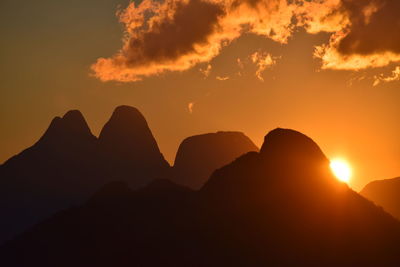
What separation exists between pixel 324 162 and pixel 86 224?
180 feet

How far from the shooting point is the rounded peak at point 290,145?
3725 inches

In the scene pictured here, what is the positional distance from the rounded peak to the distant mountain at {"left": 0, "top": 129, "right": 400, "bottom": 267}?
244mm

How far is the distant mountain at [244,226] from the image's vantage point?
232 ft

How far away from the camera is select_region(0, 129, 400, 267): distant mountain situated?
70.7 m

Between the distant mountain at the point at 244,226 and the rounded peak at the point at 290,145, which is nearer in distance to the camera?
the distant mountain at the point at 244,226

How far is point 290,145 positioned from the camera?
314 ft

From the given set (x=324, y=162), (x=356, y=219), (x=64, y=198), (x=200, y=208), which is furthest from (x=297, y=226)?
(x=64, y=198)

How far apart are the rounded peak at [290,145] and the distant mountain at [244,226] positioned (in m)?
0.24

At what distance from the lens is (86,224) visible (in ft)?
317

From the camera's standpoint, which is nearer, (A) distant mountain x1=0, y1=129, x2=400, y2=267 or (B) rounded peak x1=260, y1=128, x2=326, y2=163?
(A) distant mountain x1=0, y1=129, x2=400, y2=267

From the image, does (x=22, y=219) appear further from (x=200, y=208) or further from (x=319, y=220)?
(x=319, y=220)

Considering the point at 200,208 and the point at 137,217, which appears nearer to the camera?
the point at 200,208

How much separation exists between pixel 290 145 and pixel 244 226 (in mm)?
26128

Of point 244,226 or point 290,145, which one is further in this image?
point 290,145
